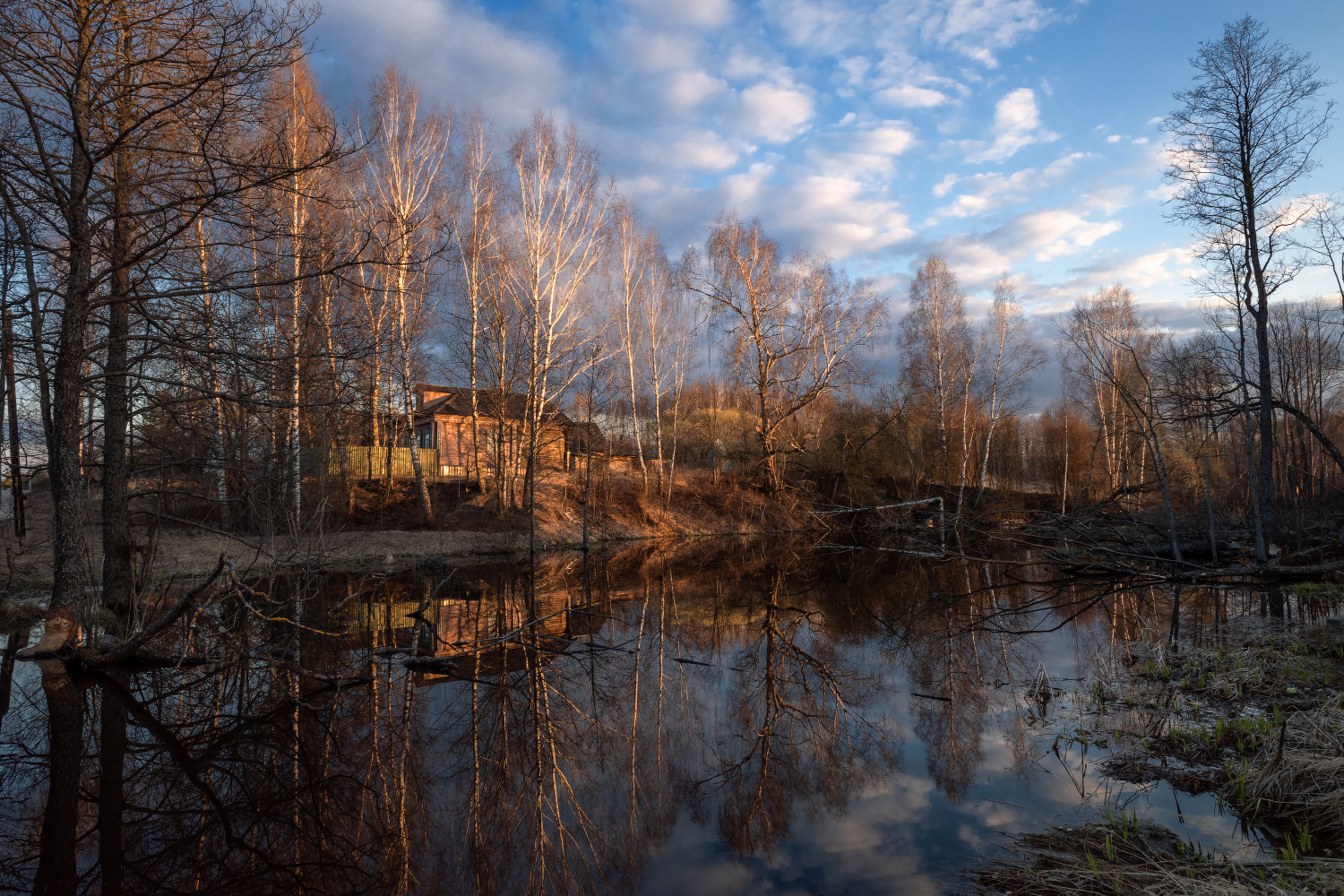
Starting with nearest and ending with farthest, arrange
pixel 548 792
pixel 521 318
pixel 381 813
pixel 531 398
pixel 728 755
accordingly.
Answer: pixel 381 813 < pixel 548 792 < pixel 728 755 < pixel 531 398 < pixel 521 318

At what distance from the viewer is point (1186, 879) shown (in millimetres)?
2996

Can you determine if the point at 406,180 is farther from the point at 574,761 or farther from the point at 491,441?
the point at 574,761

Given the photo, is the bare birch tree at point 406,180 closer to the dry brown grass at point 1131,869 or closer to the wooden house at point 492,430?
the wooden house at point 492,430

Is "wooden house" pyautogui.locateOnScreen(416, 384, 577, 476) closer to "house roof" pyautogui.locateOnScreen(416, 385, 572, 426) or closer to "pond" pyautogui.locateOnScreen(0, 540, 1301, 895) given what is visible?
"house roof" pyautogui.locateOnScreen(416, 385, 572, 426)

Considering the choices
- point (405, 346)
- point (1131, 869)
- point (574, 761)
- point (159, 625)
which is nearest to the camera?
point (1131, 869)

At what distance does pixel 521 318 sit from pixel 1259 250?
61.2 ft

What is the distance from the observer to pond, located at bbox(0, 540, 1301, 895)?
152 inches

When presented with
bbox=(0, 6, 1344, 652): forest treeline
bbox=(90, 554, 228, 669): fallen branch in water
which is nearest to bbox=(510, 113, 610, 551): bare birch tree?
bbox=(0, 6, 1344, 652): forest treeline

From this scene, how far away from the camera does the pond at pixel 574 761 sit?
152 inches

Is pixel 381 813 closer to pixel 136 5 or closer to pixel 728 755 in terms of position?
pixel 728 755

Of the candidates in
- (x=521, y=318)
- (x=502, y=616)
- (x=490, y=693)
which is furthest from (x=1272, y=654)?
(x=521, y=318)

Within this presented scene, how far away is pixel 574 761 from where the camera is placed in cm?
533

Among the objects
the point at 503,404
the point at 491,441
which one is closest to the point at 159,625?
the point at 503,404

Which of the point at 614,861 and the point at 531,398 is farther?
the point at 531,398
